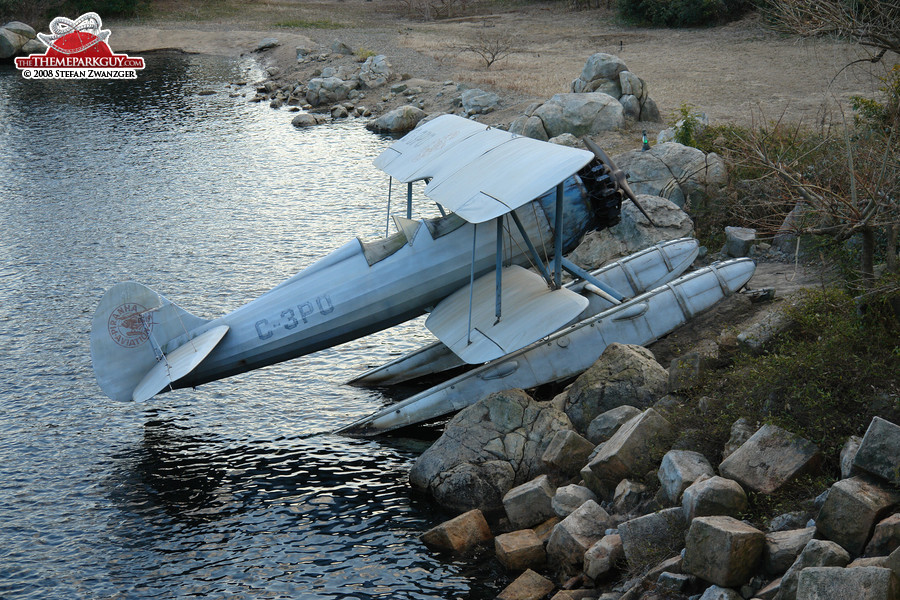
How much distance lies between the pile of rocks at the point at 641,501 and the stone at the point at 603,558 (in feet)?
0.04

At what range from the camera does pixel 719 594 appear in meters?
8.35

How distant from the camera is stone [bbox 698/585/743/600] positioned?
27.3 ft

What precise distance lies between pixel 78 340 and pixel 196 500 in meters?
7.91

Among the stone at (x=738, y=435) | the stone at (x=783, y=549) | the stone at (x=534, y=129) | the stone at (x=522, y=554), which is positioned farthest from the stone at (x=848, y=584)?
the stone at (x=534, y=129)

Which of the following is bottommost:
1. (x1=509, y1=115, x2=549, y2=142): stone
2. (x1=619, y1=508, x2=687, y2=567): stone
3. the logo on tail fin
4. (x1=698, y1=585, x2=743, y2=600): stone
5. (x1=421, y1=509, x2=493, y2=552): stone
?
(x1=421, y1=509, x2=493, y2=552): stone

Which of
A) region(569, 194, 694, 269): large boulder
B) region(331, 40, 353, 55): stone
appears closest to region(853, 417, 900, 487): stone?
region(569, 194, 694, 269): large boulder

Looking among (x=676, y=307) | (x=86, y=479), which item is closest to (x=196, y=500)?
(x=86, y=479)

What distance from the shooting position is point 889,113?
690 inches

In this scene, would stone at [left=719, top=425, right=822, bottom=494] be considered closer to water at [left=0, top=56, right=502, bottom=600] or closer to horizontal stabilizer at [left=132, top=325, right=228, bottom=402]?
water at [left=0, top=56, right=502, bottom=600]

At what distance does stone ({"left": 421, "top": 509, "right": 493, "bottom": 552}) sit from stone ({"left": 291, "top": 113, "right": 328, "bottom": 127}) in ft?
112

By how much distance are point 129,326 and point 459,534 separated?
23.8 feet

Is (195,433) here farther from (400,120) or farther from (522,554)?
(400,120)

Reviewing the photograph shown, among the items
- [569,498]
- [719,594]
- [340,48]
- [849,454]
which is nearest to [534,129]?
[569,498]

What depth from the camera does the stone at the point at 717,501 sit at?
9.46m
